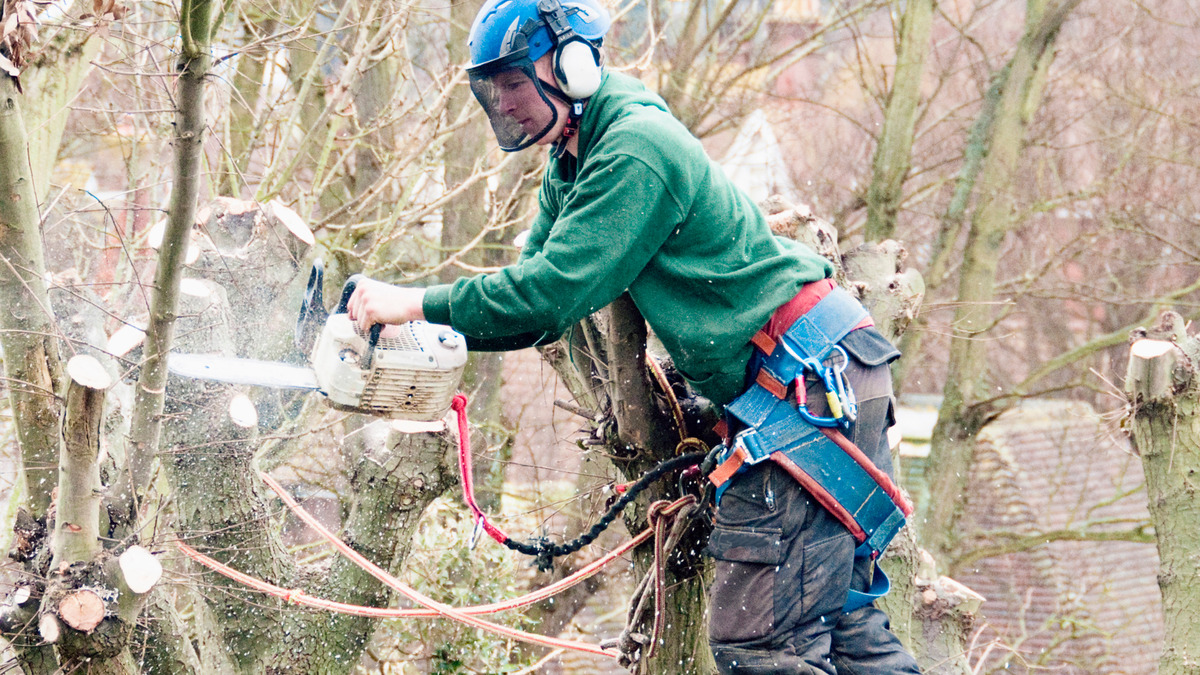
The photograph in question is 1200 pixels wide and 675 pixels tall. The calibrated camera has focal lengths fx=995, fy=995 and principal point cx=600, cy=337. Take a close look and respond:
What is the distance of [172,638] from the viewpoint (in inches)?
139

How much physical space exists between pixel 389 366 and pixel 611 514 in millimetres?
892

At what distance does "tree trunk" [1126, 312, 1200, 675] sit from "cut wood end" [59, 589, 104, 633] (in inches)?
166

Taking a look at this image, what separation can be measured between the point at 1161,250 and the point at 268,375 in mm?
11986

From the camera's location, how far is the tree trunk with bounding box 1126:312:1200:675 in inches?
173

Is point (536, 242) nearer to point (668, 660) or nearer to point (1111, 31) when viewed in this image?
point (668, 660)

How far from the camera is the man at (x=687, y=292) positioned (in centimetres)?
244

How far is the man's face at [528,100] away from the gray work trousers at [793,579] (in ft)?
3.33

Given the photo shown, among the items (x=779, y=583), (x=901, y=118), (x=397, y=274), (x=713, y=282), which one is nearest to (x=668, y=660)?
(x=779, y=583)

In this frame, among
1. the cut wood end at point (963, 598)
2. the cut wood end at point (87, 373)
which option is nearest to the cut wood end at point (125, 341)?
the cut wood end at point (87, 373)

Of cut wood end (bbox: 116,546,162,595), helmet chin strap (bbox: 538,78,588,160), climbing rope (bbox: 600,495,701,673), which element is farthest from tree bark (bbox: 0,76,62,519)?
climbing rope (bbox: 600,495,701,673)

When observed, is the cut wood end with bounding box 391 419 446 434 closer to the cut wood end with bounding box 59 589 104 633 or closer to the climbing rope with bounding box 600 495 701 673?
the climbing rope with bounding box 600 495 701 673

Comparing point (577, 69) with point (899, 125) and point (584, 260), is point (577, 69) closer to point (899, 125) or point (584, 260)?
point (584, 260)

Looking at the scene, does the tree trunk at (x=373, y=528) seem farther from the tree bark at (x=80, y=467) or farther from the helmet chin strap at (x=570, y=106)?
the helmet chin strap at (x=570, y=106)

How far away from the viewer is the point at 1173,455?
453cm
